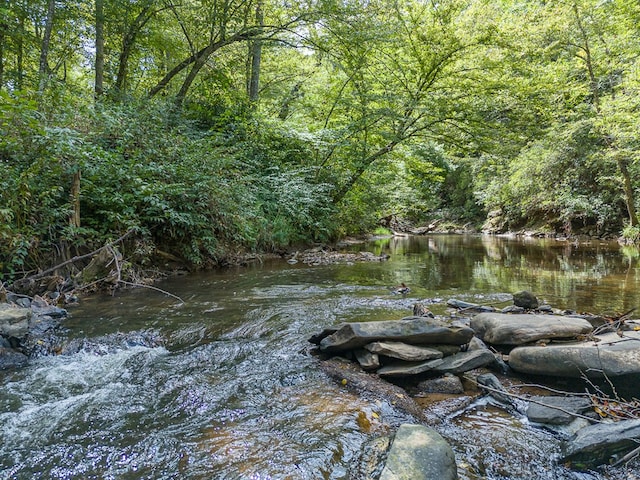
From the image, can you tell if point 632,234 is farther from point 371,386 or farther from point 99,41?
point 99,41

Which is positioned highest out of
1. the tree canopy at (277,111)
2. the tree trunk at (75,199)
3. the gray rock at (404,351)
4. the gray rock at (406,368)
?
the tree canopy at (277,111)

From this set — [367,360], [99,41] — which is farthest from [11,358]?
[99,41]

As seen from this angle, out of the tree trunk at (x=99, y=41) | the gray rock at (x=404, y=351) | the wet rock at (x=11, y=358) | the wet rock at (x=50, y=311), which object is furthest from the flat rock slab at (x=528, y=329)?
the tree trunk at (x=99, y=41)

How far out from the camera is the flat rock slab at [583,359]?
9.24 feet

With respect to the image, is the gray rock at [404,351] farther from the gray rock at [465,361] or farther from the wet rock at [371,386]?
the wet rock at [371,386]

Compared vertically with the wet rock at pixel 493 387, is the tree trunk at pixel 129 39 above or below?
above

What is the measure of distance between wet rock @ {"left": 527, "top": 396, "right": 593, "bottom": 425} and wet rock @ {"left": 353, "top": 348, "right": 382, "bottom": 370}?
4.01 feet

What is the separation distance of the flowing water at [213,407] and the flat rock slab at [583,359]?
74 cm

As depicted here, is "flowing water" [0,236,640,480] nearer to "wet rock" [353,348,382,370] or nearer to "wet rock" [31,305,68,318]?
"wet rock" [31,305,68,318]

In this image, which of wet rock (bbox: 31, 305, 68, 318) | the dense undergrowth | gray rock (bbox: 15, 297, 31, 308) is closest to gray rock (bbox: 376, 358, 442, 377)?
wet rock (bbox: 31, 305, 68, 318)

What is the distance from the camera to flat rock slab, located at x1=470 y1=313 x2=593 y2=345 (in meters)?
3.54

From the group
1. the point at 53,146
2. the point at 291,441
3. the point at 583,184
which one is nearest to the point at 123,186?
the point at 53,146

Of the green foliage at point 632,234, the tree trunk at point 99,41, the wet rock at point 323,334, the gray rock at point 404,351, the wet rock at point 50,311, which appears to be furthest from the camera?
the green foliage at point 632,234

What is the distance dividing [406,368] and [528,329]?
1.37 metres
